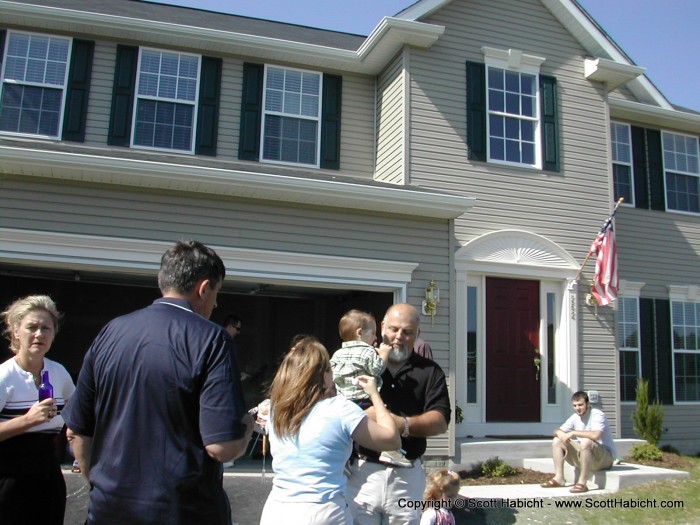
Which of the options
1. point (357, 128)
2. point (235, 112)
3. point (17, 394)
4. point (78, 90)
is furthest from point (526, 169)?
point (17, 394)

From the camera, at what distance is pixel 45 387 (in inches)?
130

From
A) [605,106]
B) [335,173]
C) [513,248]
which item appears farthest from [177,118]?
[605,106]

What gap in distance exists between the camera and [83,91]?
31.5 ft

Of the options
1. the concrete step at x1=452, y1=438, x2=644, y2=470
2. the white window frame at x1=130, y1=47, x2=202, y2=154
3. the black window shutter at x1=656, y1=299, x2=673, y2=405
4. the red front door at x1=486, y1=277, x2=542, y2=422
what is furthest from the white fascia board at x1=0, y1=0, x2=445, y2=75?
the black window shutter at x1=656, y1=299, x2=673, y2=405

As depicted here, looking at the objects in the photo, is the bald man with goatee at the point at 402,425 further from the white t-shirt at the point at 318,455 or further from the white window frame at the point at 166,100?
the white window frame at the point at 166,100

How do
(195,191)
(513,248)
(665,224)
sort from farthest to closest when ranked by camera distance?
(665,224) < (513,248) < (195,191)

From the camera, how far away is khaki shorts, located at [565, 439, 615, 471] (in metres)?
7.54

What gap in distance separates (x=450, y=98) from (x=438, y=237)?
2.41 metres

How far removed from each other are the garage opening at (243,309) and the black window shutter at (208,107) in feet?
7.11

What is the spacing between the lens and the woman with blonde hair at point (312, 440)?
8.68 feet

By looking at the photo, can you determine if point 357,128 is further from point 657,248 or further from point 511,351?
point 657,248

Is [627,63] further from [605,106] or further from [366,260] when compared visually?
[366,260]

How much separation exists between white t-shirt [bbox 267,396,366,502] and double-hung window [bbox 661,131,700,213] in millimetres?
10990

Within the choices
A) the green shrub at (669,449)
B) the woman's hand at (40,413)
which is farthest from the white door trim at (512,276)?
the woman's hand at (40,413)
